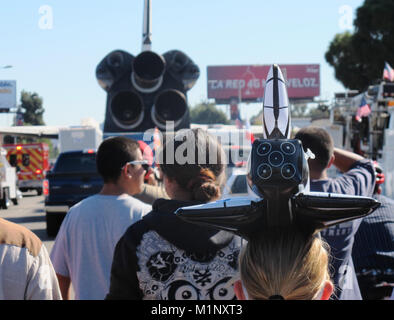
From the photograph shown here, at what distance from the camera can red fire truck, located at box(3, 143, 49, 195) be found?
33.8 meters

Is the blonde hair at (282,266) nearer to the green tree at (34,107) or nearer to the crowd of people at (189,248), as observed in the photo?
the crowd of people at (189,248)

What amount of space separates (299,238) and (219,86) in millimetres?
92969

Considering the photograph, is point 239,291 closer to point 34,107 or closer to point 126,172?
point 126,172

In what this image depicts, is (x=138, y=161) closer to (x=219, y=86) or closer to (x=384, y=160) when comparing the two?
(x=384, y=160)

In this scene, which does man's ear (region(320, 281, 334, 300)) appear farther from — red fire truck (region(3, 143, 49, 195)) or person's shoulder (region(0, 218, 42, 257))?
red fire truck (region(3, 143, 49, 195))

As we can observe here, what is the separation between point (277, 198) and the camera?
151cm

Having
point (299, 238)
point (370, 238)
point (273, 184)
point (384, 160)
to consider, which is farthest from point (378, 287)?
point (384, 160)

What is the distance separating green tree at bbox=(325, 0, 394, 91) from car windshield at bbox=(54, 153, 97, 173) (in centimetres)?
2551

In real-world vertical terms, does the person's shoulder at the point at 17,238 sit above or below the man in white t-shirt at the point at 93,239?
above

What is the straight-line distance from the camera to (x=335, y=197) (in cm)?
151

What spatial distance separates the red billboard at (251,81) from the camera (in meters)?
93.9

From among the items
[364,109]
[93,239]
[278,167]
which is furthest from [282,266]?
[364,109]

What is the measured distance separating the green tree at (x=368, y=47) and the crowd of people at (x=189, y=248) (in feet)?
112

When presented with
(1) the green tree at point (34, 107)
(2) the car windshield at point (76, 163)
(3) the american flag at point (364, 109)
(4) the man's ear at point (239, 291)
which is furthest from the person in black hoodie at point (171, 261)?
(1) the green tree at point (34, 107)
